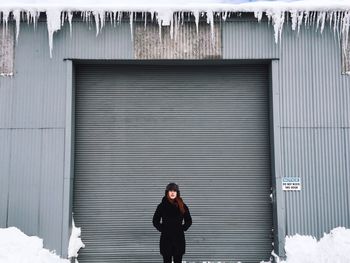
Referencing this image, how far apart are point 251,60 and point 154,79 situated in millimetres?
2198

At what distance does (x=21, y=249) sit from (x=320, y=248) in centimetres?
578

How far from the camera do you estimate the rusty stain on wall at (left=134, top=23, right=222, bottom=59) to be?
9.63 metres

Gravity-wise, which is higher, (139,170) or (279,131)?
(279,131)

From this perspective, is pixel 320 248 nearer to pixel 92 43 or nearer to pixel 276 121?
pixel 276 121

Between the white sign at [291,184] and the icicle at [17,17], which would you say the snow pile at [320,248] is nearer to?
the white sign at [291,184]

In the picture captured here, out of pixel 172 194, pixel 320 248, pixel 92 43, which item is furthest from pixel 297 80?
pixel 92 43

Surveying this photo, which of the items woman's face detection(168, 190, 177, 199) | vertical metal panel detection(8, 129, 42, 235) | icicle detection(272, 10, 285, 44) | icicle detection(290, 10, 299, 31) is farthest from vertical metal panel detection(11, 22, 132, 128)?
icicle detection(290, 10, 299, 31)

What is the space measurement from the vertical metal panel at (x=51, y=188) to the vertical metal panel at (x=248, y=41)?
4.02m

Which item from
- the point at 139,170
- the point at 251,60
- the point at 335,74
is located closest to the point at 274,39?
the point at 251,60

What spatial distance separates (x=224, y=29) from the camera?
31.7ft

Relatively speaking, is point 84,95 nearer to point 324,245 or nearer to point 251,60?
point 251,60

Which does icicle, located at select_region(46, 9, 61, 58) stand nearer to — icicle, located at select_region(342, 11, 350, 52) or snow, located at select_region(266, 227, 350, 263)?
icicle, located at select_region(342, 11, 350, 52)

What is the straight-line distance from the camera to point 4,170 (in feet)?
30.6

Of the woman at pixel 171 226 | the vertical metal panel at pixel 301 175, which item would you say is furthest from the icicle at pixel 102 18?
the vertical metal panel at pixel 301 175
